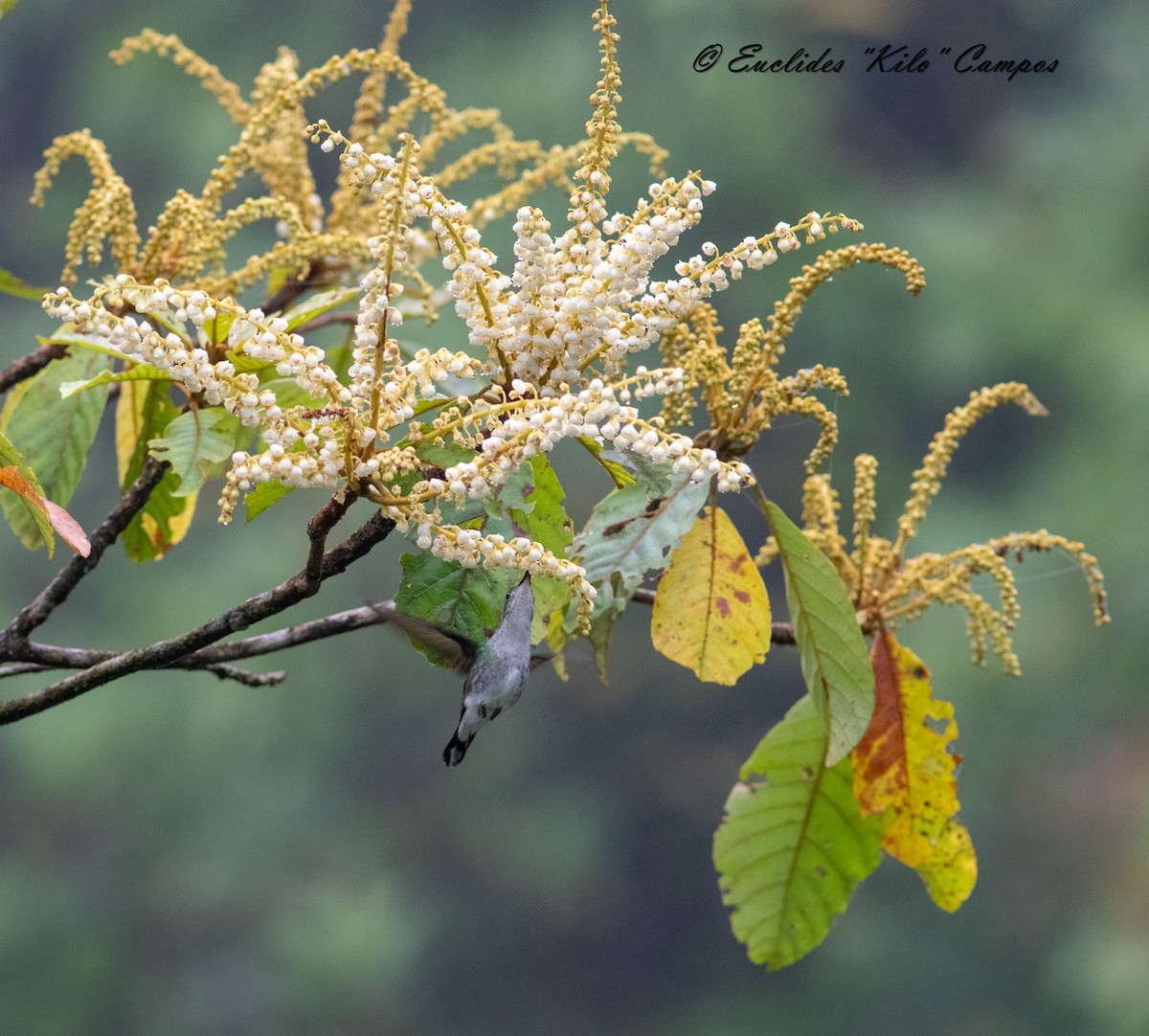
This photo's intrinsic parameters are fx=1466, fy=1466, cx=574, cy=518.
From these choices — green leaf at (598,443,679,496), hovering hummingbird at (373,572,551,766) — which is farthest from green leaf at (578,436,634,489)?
hovering hummingbird at (373,572,551,766)

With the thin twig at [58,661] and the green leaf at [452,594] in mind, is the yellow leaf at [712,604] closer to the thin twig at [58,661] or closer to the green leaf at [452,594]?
the green leaf at [452,594]

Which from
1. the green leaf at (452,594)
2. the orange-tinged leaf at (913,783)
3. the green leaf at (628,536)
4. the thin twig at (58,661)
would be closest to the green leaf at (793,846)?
the orange-tinged leaf at (913,783)

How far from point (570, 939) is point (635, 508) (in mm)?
10366

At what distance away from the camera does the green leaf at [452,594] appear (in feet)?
3.53

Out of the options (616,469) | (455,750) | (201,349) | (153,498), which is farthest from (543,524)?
(153,498)

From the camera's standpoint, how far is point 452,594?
1.09m

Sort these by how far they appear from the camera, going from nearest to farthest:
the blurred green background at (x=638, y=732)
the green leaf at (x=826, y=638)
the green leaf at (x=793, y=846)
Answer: the green leaf at (x=826, y=638) → the green leaf at (x=793, y=846) → the blurred green background at (x=638, y=732)

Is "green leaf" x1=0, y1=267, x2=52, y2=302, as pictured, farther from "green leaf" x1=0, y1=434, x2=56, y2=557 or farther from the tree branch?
the tree branch

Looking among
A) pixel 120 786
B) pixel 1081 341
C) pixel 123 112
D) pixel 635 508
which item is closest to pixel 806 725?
pixel 635 508

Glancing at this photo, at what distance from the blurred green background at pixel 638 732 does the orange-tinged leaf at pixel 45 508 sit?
809 cm

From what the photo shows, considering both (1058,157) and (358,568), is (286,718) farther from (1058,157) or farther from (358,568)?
(1058,157)

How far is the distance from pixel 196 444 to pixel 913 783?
747 millimetres

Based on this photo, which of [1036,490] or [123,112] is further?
[123,112]

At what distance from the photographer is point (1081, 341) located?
985cm
